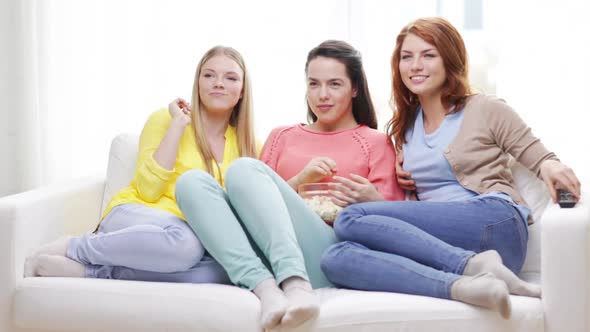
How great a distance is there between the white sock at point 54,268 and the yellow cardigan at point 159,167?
0.27 metres

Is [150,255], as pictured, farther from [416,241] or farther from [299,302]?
[416,241]

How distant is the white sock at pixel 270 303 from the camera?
181cm

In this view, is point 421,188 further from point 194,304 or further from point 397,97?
point 194,304

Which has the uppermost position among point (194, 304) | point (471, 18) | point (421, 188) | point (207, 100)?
point (471, 18)

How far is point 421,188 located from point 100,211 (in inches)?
40.3

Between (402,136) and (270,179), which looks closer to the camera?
(270,179)

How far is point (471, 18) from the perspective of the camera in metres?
3.24

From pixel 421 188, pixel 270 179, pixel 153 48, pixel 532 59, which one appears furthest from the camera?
pixel 153 48

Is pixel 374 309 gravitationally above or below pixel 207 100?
below

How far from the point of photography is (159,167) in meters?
2.30

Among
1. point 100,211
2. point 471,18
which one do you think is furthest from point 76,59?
point 471,18

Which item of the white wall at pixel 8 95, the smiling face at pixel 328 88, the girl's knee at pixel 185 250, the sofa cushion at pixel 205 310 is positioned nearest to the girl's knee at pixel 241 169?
the girl's knee at pixel 185 250

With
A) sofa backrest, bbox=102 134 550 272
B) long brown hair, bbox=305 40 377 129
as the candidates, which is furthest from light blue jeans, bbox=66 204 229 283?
long brown hair, bbox=305 40 377 129

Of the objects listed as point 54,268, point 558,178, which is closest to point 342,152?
point 558,178
